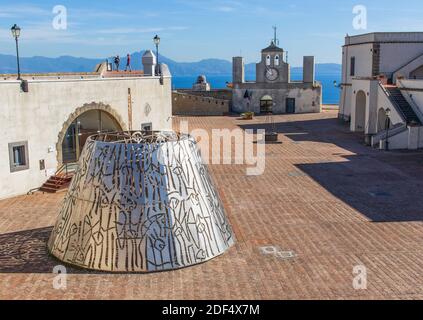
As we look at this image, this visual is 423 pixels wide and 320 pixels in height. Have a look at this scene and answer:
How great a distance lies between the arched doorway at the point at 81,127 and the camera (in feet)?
72.5

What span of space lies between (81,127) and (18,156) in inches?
141

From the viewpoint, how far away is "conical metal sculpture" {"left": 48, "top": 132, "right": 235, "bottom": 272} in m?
12.5

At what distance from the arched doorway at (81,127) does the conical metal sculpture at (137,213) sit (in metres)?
8.90

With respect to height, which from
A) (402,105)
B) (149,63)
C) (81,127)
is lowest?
(81,127)

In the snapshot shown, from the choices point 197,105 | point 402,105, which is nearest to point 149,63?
point 402,105

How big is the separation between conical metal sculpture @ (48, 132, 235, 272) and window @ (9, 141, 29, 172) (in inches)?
289

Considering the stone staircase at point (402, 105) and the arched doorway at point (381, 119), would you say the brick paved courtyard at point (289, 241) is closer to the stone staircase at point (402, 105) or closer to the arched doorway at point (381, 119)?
the stone staircase at point (402, 105)

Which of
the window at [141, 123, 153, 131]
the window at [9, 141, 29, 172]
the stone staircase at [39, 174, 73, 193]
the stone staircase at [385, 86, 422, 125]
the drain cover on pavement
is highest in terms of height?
the stone staircase at [385, 86, 422, 125]

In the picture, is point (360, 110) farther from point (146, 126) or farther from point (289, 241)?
point (289, 241)

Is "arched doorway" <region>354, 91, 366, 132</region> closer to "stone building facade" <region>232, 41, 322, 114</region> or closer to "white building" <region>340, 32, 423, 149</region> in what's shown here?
"white building" <region>340, 32, 423, 149</region>

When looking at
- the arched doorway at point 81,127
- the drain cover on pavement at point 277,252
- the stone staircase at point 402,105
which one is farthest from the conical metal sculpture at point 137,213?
the stone staircase at point 402,105

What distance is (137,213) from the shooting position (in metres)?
12.6

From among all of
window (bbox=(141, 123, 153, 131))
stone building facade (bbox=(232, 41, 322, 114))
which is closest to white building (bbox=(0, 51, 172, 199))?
window (bbox=(141, 123, 153, 131))

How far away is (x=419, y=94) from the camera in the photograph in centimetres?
3189
